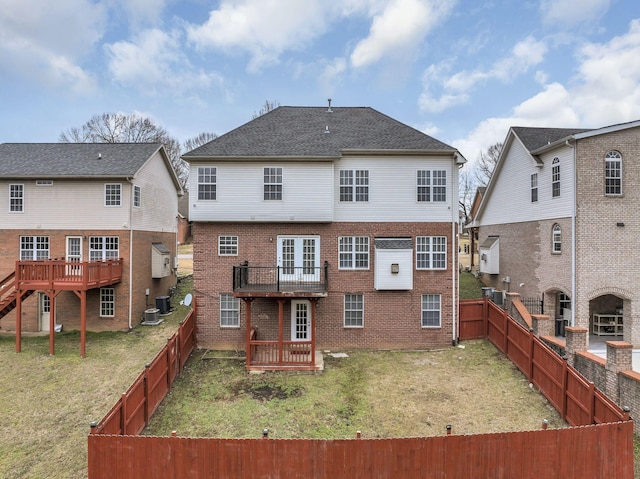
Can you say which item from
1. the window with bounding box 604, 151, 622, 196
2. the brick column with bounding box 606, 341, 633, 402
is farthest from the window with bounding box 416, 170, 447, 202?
the brick column with bounding box 606, 341, 633, 402

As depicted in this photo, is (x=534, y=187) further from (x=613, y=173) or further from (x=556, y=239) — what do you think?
(x=613, y=173)

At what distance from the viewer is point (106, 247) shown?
16688 millimetres

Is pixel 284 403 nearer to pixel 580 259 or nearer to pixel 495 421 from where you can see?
pixel 495 421

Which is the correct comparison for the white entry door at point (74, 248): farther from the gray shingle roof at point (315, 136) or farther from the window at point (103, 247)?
the gray shingle roof at point (315, 136)

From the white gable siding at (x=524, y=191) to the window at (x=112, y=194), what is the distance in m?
20.2

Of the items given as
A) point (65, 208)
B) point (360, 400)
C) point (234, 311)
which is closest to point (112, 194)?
point (65, 208)

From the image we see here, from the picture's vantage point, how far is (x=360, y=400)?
10234mm

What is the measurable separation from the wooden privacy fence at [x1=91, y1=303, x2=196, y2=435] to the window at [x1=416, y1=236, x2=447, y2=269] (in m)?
9.86

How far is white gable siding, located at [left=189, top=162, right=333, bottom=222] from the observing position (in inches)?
Result: 558

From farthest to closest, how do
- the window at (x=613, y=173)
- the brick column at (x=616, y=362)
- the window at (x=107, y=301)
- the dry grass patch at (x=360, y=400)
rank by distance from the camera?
the window at (x=107, y=301)
the window at (x=613, y=173)
the brick column at (x=616, y=362)
the dry grass patch at (x=360, y=400)

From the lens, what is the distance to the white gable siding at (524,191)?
47.4 feet

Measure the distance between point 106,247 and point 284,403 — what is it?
12310 mm

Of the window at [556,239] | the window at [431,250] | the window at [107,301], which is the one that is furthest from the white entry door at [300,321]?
the window at [556,239]

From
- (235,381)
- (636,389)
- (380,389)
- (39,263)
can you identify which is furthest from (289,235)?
(636,389)
